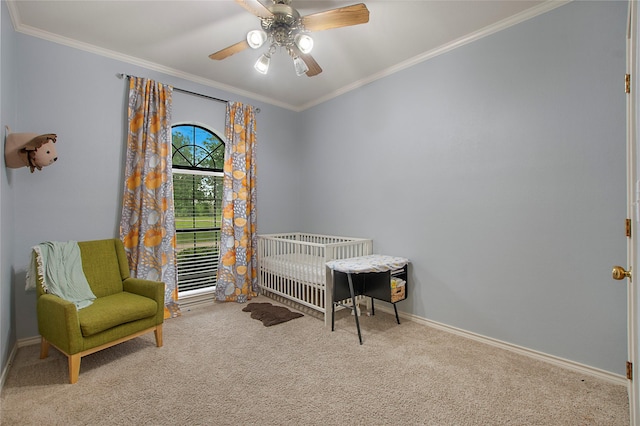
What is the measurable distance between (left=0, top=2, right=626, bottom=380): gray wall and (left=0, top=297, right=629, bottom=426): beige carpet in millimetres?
360

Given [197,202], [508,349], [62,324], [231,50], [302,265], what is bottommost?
[508,349]

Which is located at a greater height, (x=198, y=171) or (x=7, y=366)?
(x=198, y=171)

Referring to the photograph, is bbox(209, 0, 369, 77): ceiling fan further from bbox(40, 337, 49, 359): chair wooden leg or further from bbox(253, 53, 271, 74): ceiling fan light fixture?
bbox(40, 337, 49, 359): chair wooden leg

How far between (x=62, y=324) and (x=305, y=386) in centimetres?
166

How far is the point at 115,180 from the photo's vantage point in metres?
3.02

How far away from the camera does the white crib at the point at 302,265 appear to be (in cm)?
308

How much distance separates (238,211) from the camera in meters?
3.80

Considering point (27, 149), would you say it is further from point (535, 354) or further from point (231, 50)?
point (535, 354)

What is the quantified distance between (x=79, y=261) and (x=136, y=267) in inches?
22.3

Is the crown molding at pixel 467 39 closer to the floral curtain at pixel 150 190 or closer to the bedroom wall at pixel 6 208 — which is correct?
the floral curtain at pixel 150 190

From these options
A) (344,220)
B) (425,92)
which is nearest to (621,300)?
(425,92)

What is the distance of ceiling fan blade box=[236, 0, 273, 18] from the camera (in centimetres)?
179

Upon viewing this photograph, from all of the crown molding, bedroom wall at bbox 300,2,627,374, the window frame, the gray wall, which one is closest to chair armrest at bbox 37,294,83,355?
the gray wall

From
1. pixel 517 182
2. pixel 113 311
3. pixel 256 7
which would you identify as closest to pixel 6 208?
pixel 113 311
